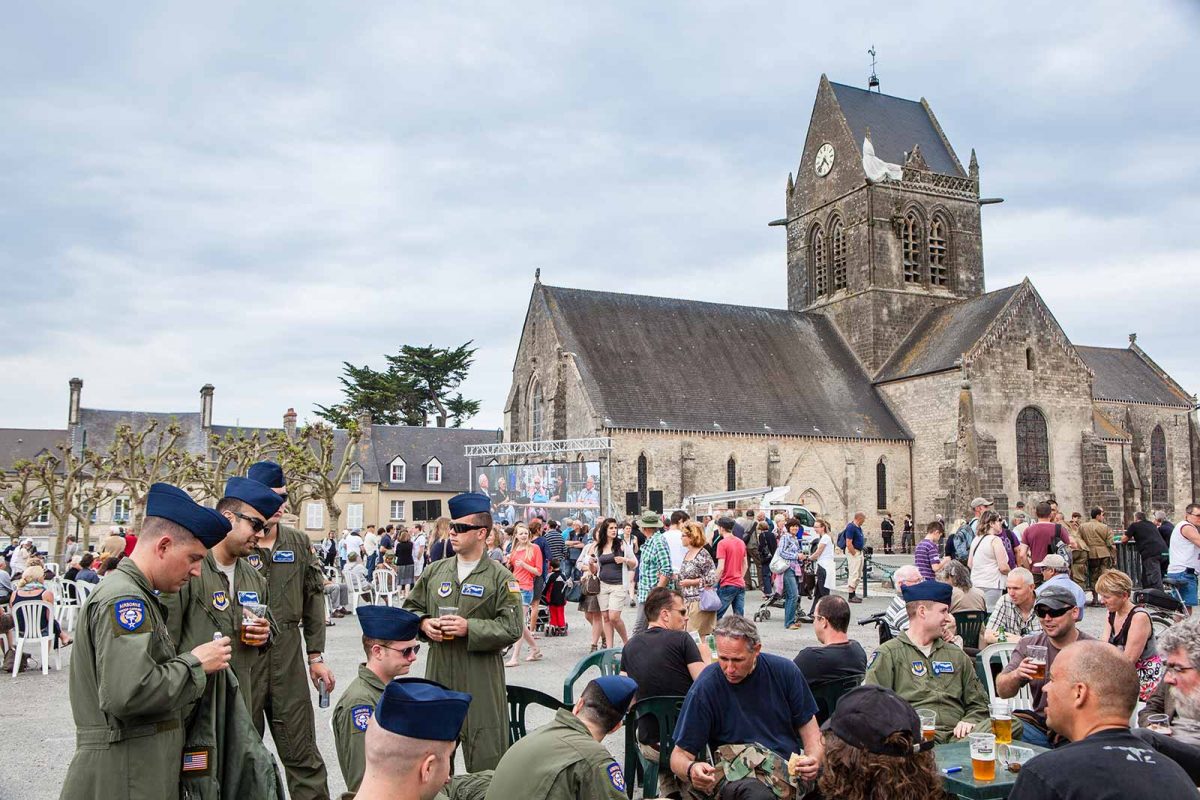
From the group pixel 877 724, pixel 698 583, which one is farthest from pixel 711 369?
pixel 877 724

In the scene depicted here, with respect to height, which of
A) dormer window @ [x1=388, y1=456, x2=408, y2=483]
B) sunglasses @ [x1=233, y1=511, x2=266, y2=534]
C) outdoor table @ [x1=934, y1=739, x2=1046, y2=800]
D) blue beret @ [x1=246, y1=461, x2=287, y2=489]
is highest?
dormer window @ [x1=388, y1=456, x2=408, y2=483]

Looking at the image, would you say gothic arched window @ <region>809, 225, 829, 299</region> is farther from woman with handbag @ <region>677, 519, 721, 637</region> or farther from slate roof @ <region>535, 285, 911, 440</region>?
woman with handbag @ <region>677, 519, 721, 637</region>

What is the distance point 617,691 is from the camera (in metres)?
3.76

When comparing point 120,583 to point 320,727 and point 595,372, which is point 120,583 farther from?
point 595,372

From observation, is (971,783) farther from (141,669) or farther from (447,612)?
(141,669)

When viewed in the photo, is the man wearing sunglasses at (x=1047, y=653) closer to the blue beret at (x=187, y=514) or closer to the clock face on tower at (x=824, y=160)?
the blue beret at (x=187, y=514)

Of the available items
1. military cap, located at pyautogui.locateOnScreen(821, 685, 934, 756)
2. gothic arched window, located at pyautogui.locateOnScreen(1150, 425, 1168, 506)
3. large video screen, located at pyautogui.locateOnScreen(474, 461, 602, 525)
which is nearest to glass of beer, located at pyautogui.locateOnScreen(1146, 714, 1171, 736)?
military cap, located at pyautogui.locateOnScreen(821, 685, 934, 756)

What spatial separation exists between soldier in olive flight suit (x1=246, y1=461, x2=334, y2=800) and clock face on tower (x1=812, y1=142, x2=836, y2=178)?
4238 centimetres

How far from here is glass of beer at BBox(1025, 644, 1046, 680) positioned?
558cm

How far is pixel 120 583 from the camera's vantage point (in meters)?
3.50

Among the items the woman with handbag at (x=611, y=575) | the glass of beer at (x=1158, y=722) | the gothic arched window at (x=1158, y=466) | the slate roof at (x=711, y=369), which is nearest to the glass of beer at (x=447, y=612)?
the glass of beer at (x=1158, y=722)

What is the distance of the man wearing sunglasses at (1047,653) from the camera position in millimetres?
5477

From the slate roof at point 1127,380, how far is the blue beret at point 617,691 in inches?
1982

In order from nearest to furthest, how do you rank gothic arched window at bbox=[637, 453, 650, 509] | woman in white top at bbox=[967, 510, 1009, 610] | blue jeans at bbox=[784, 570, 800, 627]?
1. woman in white top at bbox=[967, 510, 1009, 610]
2. blue jeans at bbox=[784, 570, 800, 627]
3. gothic arched window at bbox=[637, 453, 650, 509]
